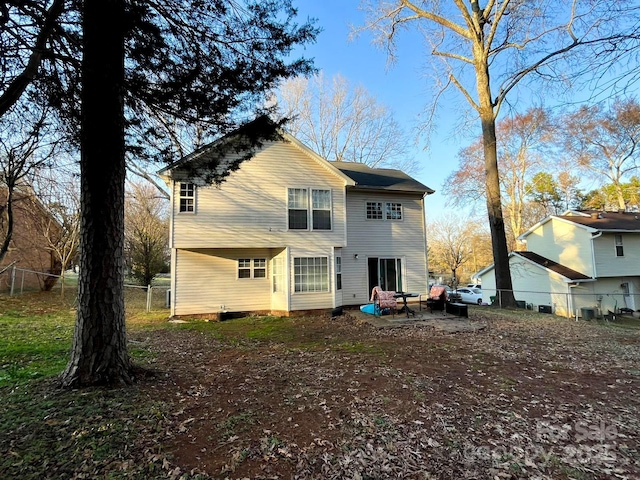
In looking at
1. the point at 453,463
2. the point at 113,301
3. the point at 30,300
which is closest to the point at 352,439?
the point at 453,463

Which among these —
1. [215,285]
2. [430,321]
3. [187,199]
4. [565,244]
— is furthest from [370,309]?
[565,244]

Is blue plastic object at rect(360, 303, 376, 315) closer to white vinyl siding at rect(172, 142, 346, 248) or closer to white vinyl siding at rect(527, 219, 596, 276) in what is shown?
white vinyl siding at rect(172, 142, 346, 248)

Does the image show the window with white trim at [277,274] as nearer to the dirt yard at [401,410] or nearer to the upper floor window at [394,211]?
the dirt yard at [401,410]

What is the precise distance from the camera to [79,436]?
3043 millimetres

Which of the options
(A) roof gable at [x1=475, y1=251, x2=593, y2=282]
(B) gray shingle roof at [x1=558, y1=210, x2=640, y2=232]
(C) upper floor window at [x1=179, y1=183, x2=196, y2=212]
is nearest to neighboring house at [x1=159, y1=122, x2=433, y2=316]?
(C) upper floor window at [x1=179, y1=183, x2=196, y2=212]

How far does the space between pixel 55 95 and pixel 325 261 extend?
9370 millimetres

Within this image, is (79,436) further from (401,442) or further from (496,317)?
(496,317)

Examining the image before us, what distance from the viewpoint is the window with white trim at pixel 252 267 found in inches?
485

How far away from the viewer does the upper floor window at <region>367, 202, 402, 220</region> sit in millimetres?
13828

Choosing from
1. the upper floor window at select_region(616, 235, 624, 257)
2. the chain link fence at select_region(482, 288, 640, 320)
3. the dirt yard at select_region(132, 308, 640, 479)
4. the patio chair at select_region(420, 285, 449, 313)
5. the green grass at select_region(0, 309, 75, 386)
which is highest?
the upper floor window at select_region(616, 235, 624, 257)

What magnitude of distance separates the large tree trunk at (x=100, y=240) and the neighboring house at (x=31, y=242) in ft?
41.3

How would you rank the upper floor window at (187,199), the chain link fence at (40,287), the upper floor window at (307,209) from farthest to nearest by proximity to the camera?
the chain link fence at (40,287) < the upper floor window at (307,209) < the upper floor window at (187,199)

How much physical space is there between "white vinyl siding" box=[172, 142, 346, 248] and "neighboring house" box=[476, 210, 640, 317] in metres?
13.5

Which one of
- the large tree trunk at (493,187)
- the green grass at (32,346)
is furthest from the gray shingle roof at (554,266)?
the green grass at (32,346)
